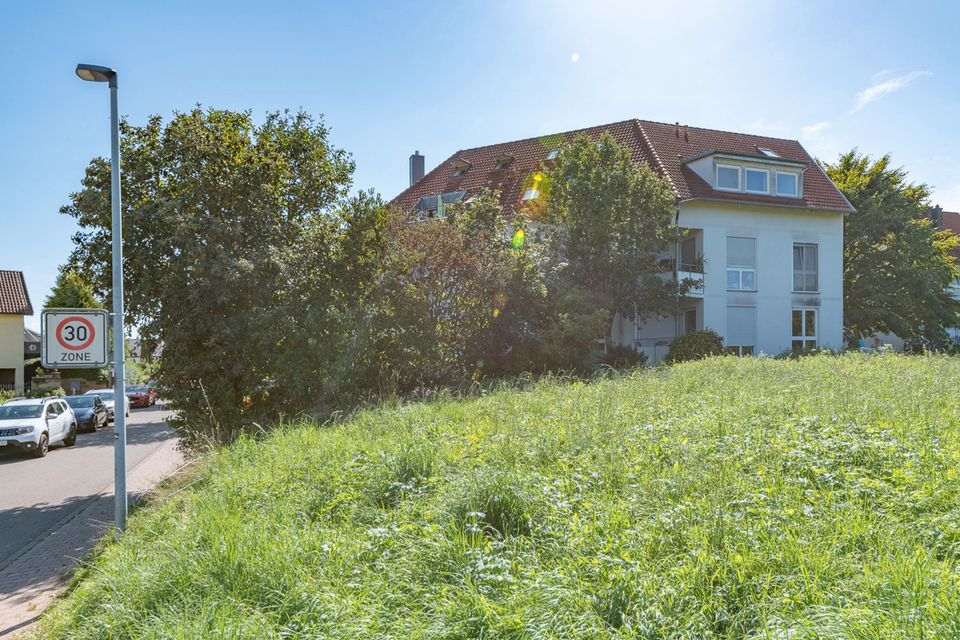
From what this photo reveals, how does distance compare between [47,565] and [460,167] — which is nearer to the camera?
[47,565]

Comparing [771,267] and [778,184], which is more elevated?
Result: [778,184]

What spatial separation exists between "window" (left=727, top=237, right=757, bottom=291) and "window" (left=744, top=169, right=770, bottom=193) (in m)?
2.36

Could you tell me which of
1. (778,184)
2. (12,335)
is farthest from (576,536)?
(12,335)

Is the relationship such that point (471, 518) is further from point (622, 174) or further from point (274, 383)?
point (622, 174)

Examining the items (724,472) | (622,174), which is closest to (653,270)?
(622,174)

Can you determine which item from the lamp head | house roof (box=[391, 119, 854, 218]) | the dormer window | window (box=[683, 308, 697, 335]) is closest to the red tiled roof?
house roof (box=[391, 119, 854, 218])

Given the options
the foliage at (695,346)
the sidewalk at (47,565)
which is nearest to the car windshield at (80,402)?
the sidewalk at (47,565)

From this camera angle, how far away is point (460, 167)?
34.2 m

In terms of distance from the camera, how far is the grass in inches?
135

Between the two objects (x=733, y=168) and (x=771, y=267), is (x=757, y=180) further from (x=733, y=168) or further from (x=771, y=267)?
(x=771, y=267)

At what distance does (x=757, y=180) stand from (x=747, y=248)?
127 inches

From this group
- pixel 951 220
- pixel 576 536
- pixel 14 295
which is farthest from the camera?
pixel 951 220

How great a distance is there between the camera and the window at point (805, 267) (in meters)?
28.0

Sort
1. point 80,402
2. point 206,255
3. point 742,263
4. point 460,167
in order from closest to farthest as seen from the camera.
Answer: point 206,255 < point 80,402 < point 742,263 < point 460,167
